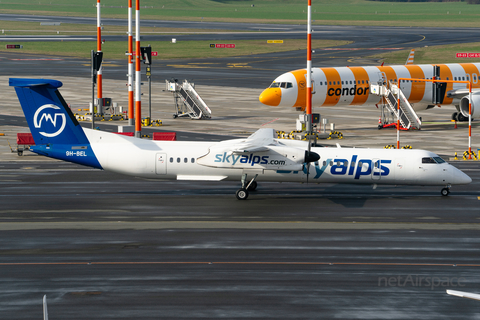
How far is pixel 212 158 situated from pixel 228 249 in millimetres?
8761

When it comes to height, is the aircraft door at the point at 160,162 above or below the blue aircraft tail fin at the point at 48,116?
below

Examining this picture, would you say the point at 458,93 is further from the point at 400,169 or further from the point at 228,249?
the point at 228,249

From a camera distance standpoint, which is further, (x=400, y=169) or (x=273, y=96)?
(x=273, y=96)

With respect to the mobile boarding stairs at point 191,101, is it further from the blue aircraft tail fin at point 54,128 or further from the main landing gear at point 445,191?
the main landing gear at point 445,191

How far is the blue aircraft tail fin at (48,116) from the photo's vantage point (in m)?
32.3

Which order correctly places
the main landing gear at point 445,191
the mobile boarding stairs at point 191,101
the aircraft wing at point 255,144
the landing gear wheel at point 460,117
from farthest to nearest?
the mobile boarding stairs at point 191,101 < the landing gear wheel at point 460,117 < the main landing gear at point 445,191 < the aircraft wing at point 255,144

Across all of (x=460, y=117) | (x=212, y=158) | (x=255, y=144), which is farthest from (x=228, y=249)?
(x=460, y=117)

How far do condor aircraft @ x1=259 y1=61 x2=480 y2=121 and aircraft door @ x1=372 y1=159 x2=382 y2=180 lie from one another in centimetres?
2134

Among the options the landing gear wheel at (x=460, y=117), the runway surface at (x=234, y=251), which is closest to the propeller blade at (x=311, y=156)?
the runway surface at (x=234, y=251)

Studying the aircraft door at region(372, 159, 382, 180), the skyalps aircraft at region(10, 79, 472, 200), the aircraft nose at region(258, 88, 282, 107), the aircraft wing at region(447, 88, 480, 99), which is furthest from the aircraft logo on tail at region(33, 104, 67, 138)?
the aircraft wing at region(447, 88, 480, 99)

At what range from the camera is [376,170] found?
33.2 metres

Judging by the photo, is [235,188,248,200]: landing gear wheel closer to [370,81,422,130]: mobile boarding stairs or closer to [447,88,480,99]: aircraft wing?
[370,81,422,130]: mobile boarding stairs

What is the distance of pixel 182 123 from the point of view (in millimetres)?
60625

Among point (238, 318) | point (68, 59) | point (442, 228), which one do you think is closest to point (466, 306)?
point (238, 318)
